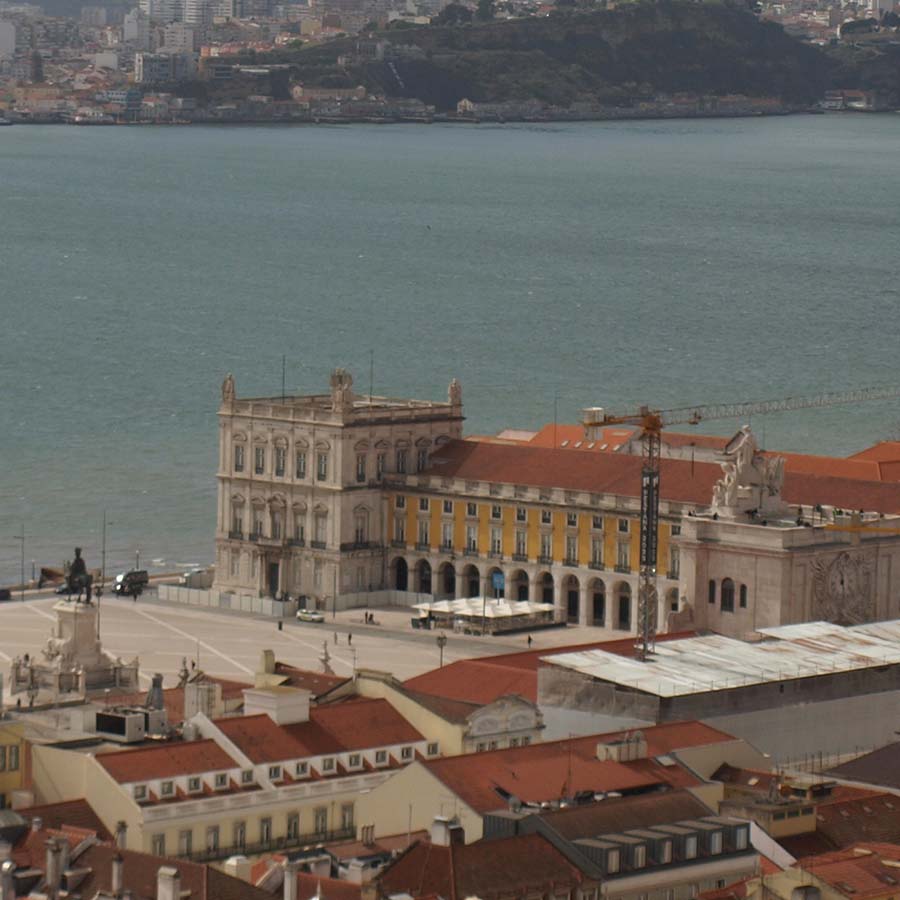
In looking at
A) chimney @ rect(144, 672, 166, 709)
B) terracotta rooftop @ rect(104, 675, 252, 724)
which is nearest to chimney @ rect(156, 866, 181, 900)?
chimney @ rect(144, 672, 166, 709)

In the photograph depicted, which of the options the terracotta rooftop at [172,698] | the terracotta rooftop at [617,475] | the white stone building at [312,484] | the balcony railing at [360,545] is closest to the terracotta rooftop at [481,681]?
the terracotta rooftop at [172,698]

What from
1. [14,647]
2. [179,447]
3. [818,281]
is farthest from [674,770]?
[818,281]

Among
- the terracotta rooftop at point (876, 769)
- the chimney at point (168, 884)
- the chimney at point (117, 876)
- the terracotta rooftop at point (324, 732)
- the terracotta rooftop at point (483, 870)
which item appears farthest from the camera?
the terracotta rooftop at point (876, 769)

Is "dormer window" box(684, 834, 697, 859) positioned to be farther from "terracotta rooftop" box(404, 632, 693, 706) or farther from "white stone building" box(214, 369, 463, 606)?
"white stone building" box(214, 369, 463, 606)

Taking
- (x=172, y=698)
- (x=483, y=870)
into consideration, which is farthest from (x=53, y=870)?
(x=172, y=698)

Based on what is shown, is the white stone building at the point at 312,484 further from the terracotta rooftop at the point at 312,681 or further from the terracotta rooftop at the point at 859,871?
the terracotta rooftop at the point at 859,871

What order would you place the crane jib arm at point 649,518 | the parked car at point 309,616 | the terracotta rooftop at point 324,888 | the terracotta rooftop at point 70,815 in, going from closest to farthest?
the terracotta rooftop at point 324,888
the terracotta rooftop at point 70,815
the crane jib arm at point 649,518
the parked car at point 309,616

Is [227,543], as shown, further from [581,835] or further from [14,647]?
[581,835]
